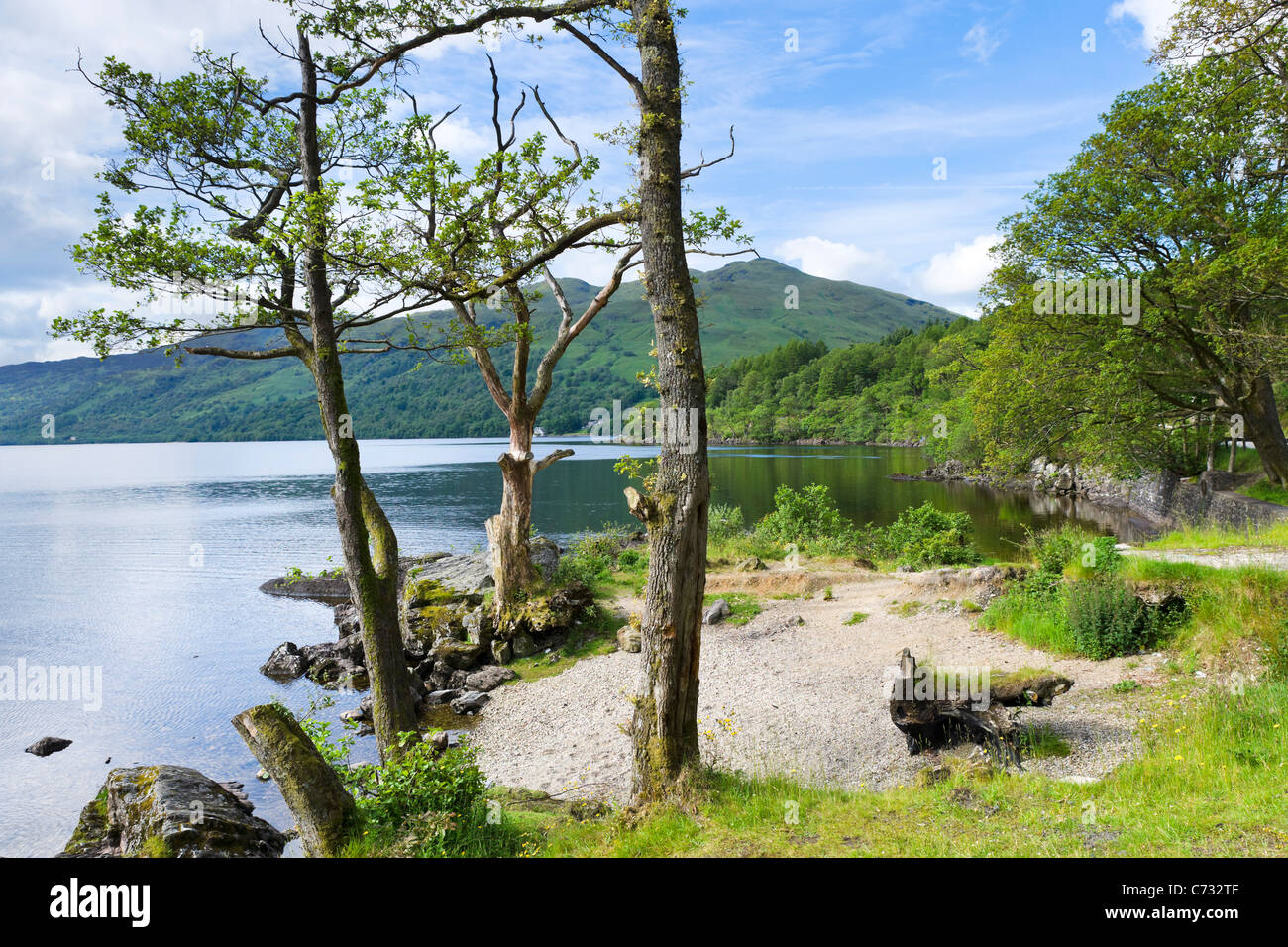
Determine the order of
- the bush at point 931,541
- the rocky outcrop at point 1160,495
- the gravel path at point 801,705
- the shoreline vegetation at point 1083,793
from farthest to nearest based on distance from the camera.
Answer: the rocky outcrop at point 1160,495, the bush at point 931,541, the gravel path at point 801,705, the shoreline vegetation at point 1083,793

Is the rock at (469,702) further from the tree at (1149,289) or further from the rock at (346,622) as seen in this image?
the tree at (1149,289)

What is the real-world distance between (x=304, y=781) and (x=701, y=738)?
21.1ft

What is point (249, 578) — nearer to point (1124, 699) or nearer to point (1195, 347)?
point (1124, 699)

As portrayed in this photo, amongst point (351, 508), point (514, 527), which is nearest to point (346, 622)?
point (514, 527)

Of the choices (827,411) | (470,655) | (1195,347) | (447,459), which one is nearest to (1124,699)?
(470,655)

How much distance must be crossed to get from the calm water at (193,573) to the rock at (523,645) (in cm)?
431

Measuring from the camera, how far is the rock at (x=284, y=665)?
68.5 feet

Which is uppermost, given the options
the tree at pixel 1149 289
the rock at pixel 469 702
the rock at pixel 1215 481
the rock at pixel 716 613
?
the tree at pixel 1149 289

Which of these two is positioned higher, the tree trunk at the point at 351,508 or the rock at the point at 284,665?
the tree trunk at the point at 351,508

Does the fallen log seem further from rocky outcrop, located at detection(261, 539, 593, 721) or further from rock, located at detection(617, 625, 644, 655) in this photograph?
rocky outcrop, located at detection(261, 539, 593, 721)

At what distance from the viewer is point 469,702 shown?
53.1 feet

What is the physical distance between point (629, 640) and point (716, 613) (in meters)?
2.50

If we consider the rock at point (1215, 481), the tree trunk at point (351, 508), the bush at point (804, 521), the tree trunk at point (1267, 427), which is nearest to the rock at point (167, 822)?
the tree trunk at point (351, 508)
